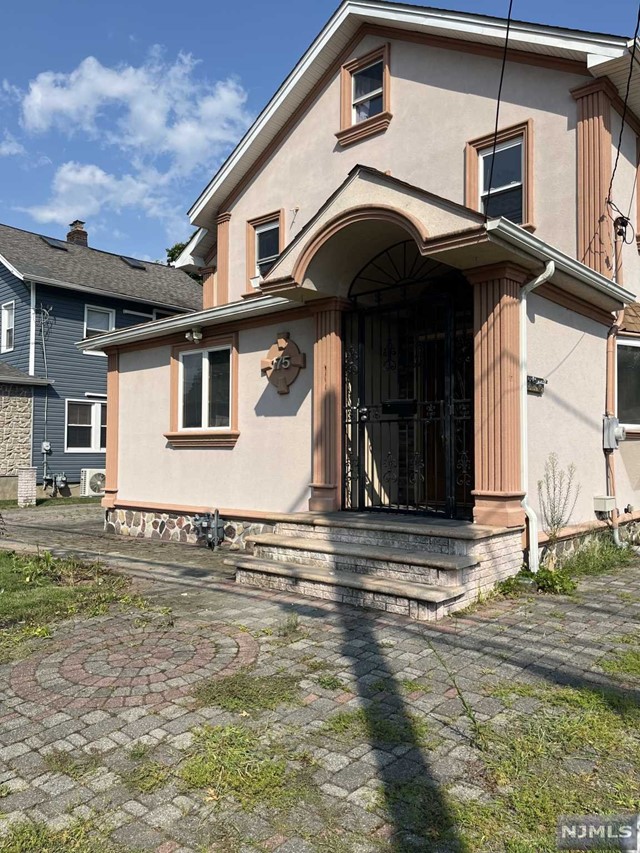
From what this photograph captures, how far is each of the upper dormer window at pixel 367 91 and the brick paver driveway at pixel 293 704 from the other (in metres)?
8.03

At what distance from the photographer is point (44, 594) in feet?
19.0

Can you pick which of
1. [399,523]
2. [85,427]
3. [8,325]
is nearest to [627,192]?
[399,523]

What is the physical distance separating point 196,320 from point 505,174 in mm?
4848

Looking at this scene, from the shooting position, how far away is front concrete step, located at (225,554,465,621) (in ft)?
16.1

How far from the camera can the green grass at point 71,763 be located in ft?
8.78

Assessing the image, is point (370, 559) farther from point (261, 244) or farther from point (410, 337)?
point (261, 244)

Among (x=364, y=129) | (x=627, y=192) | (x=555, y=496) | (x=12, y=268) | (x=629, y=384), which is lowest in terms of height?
(x=555, y=496)

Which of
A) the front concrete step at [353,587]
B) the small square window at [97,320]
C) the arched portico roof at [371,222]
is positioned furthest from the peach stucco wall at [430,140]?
the small square window at [97,320]

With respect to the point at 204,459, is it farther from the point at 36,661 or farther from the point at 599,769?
the point at 599,769

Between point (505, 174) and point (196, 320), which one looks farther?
point (196, 320)

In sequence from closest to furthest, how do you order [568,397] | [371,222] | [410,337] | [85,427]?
[371,222], [568,397], [410,337], [85,427]

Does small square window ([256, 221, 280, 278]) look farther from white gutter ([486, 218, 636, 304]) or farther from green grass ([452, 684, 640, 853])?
green grass ([452, 684, 640, 853])

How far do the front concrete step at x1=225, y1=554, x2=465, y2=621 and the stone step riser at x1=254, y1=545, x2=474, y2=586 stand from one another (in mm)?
65

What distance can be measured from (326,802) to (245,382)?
21.9ft
